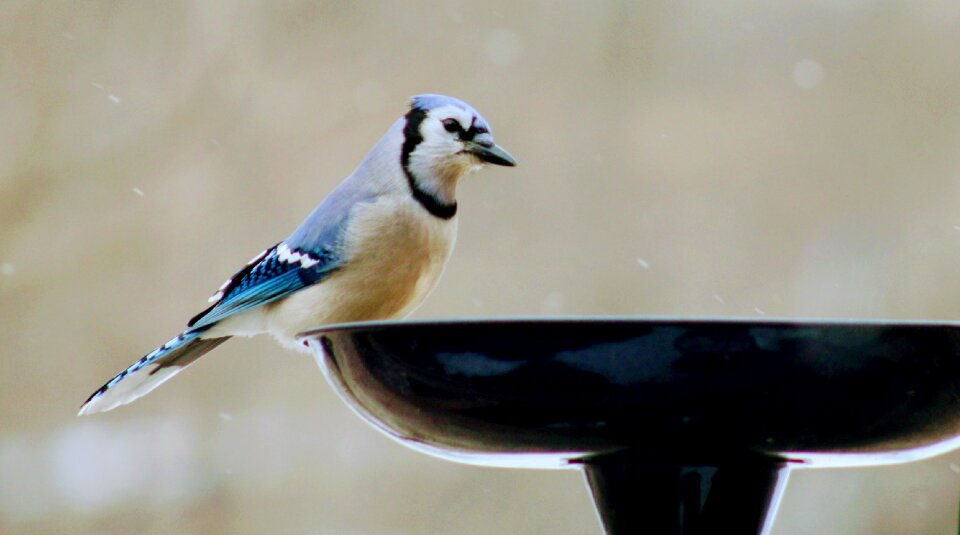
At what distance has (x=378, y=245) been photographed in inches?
45.4

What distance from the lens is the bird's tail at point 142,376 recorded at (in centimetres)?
119

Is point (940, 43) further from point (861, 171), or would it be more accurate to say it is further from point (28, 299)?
point (28, 299)

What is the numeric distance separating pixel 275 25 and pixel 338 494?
1.02m

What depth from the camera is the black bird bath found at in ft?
2.05

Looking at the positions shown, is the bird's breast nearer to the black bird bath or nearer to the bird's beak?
the bird's beak

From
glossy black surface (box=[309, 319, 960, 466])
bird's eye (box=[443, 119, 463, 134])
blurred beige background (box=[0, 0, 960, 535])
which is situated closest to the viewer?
glossy black surface (box=[309, 319, 960, 466])

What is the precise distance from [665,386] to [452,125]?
56 centimetres

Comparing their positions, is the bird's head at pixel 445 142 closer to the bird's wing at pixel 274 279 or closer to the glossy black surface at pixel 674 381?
the bird's wing at pixel 274 279

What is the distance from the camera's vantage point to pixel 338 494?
254 cm

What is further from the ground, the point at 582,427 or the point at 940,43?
the point at 940,43

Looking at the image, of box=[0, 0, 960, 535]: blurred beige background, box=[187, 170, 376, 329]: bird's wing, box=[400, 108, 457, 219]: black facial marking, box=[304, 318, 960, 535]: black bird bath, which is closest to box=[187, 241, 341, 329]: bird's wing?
box=[187, 170, 376, 329]: bird's wing

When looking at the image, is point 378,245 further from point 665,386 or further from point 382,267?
point 665,386

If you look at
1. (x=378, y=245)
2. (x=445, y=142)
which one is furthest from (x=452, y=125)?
(x=378, y=245)

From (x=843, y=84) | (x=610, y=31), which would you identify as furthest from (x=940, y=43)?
(x=610, y=31)
